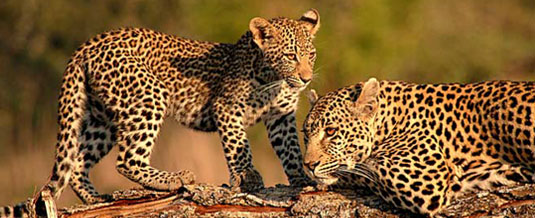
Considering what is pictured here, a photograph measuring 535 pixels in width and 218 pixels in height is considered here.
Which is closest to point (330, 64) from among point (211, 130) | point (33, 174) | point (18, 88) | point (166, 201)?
point (18, 88)

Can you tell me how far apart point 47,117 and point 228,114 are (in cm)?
1124

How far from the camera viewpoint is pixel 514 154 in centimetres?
927

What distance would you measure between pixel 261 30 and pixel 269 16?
15074 mm

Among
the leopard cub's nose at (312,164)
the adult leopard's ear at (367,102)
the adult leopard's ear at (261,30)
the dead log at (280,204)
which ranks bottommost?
the dead log at (280,204)

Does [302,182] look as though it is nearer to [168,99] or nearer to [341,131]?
[341,131]

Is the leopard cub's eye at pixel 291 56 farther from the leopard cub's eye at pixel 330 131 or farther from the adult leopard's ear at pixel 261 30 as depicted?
the leopard cub's eye at pixel 330 131

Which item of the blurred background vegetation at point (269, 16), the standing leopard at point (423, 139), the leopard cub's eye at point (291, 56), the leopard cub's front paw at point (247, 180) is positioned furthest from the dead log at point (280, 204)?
the blurred background vegetation at point (269, 16)

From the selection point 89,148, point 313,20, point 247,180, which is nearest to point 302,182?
point 247,180

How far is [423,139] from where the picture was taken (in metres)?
9.58

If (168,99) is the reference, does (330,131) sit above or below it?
below

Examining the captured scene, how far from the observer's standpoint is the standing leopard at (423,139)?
30.4 ft

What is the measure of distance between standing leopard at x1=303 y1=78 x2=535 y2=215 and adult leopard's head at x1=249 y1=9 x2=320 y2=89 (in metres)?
1.76

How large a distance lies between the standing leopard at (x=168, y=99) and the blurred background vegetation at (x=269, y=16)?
6.51 metres

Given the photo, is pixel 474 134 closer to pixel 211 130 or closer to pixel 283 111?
pixel 283 111
